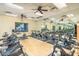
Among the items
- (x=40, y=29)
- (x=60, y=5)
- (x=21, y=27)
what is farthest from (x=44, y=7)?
(x=21, y=27)

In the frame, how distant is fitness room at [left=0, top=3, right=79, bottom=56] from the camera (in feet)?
9.46

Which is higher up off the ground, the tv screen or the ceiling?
the ceiling

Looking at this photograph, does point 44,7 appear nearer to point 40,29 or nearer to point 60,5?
point 60,5

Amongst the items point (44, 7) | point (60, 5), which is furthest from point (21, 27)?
point (60, 5)

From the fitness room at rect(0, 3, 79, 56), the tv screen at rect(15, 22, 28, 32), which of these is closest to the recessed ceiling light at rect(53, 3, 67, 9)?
the fitness room at rect(0, 3, 79, 56)

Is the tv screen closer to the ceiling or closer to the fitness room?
the fitness room

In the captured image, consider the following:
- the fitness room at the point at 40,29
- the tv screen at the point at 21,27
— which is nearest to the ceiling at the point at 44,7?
the fitness room at the point at 40,29

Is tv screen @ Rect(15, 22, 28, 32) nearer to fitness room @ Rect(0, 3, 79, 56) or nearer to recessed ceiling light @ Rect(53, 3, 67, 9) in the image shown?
fitness room @ Rect(0, 3, 79, 56)

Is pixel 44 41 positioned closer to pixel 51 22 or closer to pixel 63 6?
pixel 51 22

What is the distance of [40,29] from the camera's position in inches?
115

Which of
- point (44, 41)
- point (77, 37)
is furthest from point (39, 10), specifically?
point (77, 37)

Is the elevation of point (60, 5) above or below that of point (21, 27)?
above

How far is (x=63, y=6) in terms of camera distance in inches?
113

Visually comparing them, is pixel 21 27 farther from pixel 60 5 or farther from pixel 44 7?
pixel 60 5
